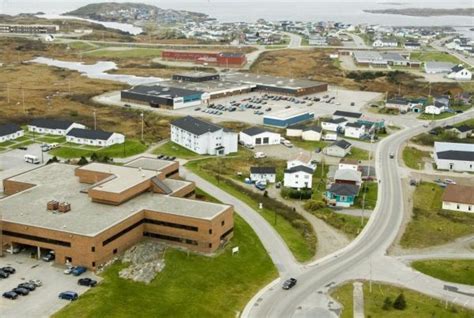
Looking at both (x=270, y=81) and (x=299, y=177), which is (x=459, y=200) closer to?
(x=299, y=177)

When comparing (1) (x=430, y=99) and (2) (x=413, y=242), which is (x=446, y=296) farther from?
(1) (x=430, y=99)

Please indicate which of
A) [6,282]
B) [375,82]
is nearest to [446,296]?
[6,282]

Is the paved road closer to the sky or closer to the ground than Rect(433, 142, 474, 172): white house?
closer to the ground

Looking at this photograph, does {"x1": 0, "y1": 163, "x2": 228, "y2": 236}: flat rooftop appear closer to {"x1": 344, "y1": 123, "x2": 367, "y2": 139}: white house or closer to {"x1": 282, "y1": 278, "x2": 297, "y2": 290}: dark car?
{"x1": 282, "y1": 278, "x2": 297, "y2": 290}: dark car

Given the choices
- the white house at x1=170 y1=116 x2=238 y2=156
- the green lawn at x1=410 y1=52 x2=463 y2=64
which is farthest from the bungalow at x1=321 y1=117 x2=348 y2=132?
the green lawn at x1=410 y1=52 x2=463 y2=64

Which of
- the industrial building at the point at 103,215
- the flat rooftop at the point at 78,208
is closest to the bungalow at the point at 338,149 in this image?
the industrial building at the point at 103,215

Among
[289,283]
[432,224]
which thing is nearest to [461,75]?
[432,224]

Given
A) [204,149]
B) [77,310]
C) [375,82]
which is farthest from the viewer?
[375,82]

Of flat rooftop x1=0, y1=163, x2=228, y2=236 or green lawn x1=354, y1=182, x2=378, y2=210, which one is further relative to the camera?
green lawn x1=354, y1=182, x2=378, y2=210
